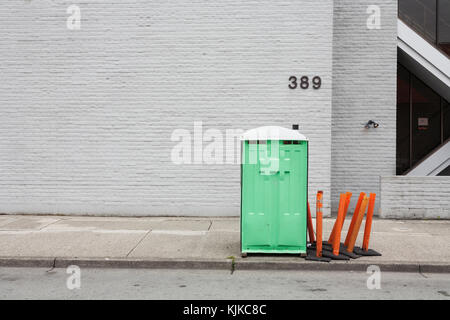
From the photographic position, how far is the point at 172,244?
727 cm

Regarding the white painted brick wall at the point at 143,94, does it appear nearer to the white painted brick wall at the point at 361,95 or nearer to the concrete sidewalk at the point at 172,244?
the concrete sidewalk at the point at 172,244

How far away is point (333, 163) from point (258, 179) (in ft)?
15.7

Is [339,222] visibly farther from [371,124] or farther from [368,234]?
[371,124]

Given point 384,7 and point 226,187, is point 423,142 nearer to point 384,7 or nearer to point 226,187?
point 384,7

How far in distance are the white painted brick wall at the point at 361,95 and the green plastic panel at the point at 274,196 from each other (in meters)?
4.59

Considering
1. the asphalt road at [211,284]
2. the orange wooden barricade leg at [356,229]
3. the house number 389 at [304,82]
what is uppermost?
the house number 389 at [304,82]

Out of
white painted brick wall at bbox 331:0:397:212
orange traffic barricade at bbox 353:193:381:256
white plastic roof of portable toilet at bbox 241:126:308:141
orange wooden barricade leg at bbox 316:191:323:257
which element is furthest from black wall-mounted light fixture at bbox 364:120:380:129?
white plastic roof of portable toilet at bbox 241:126:308:141

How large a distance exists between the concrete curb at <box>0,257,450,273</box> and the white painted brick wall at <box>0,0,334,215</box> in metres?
3.68

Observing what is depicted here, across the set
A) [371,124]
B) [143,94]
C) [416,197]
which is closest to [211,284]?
[143,94]

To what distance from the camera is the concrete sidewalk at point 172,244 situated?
6.32 metres

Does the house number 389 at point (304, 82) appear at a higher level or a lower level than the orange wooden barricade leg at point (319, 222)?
higher

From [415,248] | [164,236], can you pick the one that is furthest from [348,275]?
[164,236]

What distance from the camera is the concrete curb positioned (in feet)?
20.5

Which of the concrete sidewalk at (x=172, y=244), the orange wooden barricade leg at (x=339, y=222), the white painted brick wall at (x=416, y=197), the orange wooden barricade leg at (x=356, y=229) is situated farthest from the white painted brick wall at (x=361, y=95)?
the orange wooden barricade leg at (x=339, y=222)
